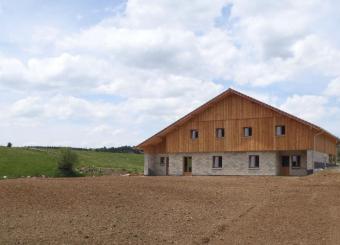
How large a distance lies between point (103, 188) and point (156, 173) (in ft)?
98.7

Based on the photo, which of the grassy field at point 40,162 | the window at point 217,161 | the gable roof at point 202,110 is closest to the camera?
the gable roof at point 202,110

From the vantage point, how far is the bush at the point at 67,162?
52.2 meters

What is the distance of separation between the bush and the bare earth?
104 feet

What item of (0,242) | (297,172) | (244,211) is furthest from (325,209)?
(297,172)

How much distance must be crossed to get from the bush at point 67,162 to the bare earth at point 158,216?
3162cm

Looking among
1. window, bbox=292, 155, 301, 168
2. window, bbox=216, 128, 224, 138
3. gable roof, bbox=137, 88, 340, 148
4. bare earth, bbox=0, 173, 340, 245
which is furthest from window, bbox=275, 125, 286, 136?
bare earth, bbox=0, 173, 340, 245

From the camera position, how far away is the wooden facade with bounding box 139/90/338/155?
4078 centimetres

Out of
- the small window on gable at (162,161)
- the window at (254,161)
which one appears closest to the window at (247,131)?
the window at (254,161)

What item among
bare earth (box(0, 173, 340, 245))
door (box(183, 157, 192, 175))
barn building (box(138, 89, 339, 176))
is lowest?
bare earth (box(0, 173, 340, 245))

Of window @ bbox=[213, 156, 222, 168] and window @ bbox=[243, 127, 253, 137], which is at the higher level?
window @ bbox=[243, 127, 253, 137]

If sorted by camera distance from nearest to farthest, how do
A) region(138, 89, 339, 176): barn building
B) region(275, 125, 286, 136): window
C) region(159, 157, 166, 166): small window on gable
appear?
1. region(138, 89, 339, 176): barn building
2. region(275, 125, 286, 136): window
3. region(159, 157, 166, 166): small window on gable

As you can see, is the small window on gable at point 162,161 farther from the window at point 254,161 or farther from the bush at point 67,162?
the window at point 254,161

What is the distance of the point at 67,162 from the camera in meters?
52.4

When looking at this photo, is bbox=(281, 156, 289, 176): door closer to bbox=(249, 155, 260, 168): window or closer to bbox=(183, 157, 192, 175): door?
bbox=(249, 155, 260, 168): window
